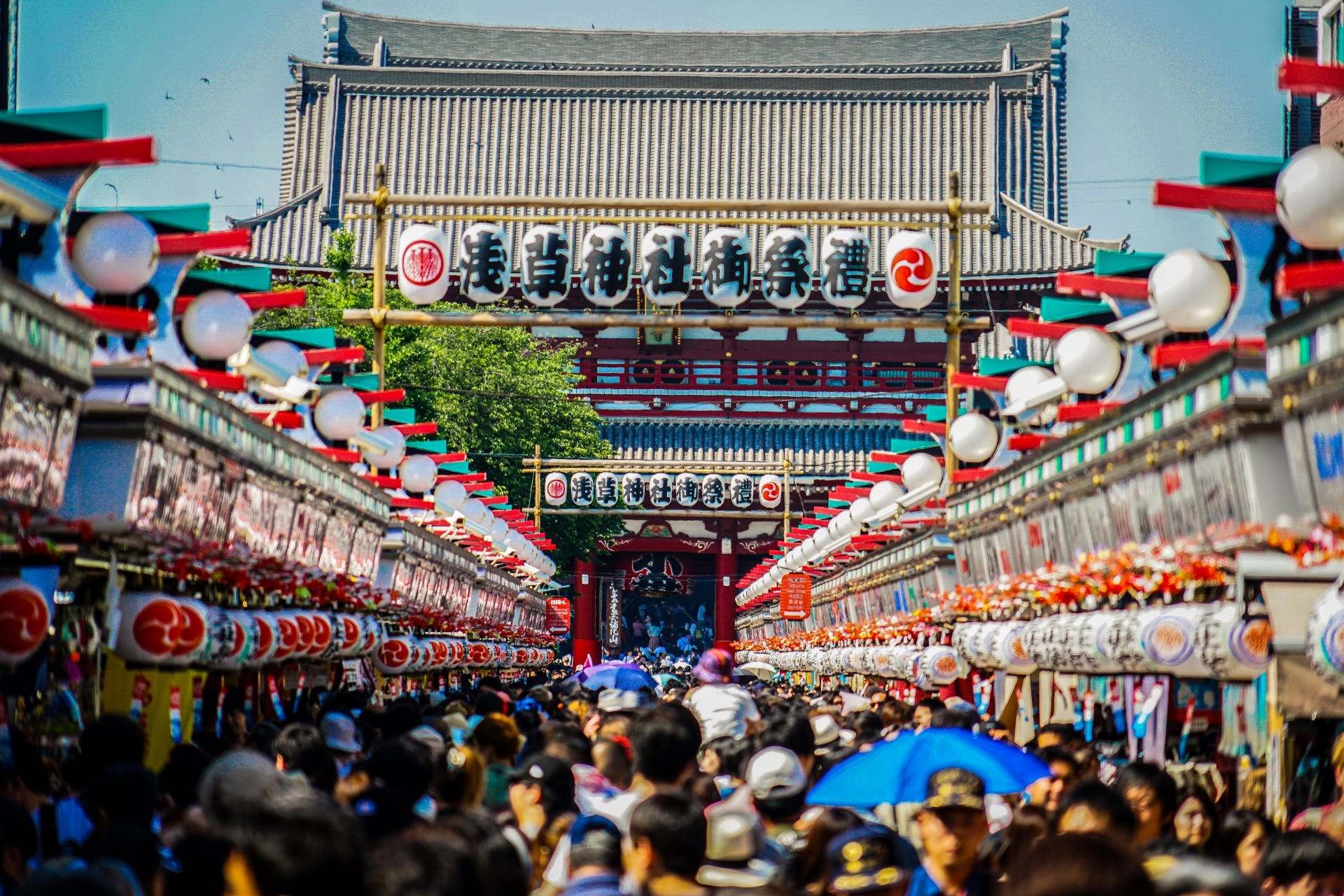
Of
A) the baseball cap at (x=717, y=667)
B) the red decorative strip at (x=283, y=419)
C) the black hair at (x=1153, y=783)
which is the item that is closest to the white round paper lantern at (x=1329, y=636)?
the black hair at (x=1153, y=783)

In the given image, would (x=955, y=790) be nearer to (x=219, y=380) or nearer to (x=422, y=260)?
(x=219, y=380)

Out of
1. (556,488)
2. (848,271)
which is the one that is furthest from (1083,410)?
(556,488)

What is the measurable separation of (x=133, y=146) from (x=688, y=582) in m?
53.0

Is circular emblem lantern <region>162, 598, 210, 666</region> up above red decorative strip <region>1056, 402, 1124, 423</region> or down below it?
below

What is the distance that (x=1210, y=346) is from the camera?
12.8 metres

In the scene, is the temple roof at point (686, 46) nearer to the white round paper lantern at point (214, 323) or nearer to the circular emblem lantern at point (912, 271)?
the circular emblem lantern at point (912, 271)

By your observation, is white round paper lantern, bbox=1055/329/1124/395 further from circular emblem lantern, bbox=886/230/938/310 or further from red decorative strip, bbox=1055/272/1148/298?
circular emblem lantern, bbox=886/230/938/310

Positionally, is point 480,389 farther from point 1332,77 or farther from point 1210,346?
point 1332,77

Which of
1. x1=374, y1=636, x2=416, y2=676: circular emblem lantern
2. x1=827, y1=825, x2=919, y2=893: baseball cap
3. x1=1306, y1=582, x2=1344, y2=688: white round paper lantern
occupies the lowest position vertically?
x1=827, y1=825, x2=919, y2=893: baseball cap

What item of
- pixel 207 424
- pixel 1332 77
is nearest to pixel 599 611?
pixel 207 424

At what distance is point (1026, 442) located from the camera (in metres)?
17.9

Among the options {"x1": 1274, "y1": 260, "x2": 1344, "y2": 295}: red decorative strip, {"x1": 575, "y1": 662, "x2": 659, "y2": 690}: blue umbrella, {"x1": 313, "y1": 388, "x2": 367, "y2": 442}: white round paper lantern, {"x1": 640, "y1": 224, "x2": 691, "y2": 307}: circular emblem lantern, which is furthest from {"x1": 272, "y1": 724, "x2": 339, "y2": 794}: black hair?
{"x1": 640, "y1": 224, "x2": 691, "y2": 307}: circular emblem lantern

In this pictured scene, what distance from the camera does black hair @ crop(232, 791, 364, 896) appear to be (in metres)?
4.09

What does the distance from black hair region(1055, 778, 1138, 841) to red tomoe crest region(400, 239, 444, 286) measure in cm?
1750
